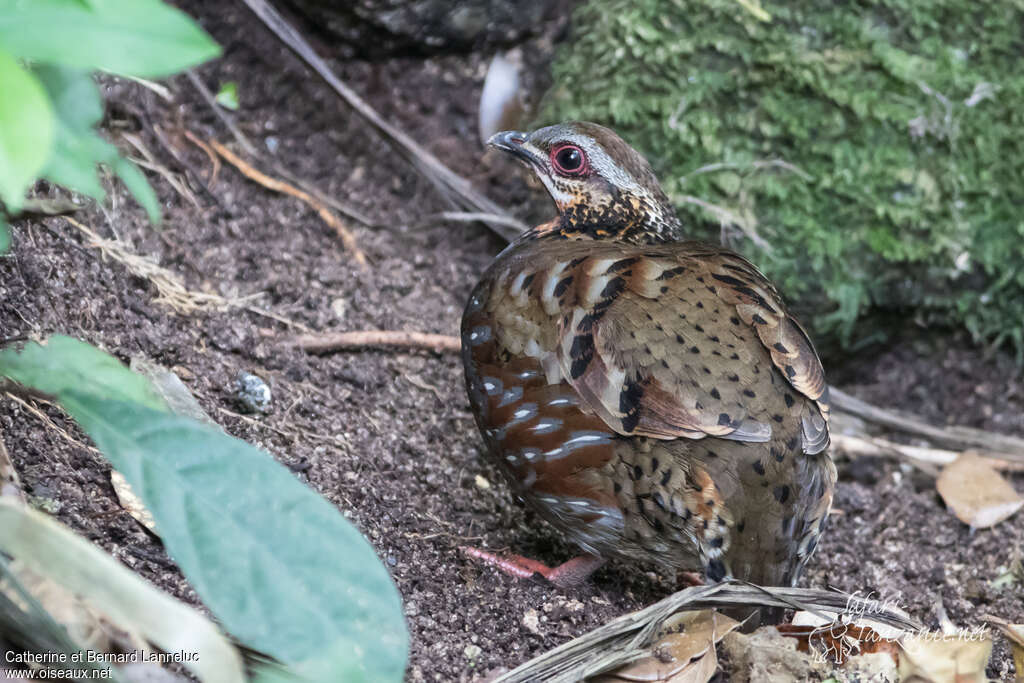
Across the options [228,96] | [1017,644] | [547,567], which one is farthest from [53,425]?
[1017,644]

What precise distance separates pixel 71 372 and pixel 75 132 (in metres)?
0.48

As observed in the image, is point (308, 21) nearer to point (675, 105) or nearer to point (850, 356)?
point (675, 105)

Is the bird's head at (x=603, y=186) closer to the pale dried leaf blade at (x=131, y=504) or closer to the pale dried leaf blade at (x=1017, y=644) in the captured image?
the pale dried leaf blade at (x=1017, y=644)

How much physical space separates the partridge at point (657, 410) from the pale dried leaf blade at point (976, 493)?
1282 millimetres

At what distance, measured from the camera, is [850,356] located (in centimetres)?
516

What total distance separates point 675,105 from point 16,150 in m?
3.90

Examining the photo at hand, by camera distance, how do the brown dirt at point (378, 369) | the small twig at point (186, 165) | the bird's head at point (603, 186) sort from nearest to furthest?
the brown dirt at point (378, 369) < the bird's head at point (603, 186) < the small twig at point (186, 165)

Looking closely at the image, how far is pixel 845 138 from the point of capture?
468cm

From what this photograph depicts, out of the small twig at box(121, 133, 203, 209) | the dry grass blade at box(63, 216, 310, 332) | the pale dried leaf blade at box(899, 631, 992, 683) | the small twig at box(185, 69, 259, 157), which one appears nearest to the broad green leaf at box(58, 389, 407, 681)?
the pale dried leaf blade at box(899, 631, 992, 683)

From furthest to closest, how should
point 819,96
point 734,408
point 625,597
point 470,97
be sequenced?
point 470,97, point 819,96, point 625,597, point 734,408

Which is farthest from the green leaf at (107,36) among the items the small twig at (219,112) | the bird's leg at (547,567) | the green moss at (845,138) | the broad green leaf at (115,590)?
the green moss at (845,138)

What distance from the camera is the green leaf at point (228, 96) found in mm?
4547

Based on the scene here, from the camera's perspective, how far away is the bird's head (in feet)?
12.6

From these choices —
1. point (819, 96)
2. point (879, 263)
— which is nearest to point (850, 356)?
point (879, 263)
